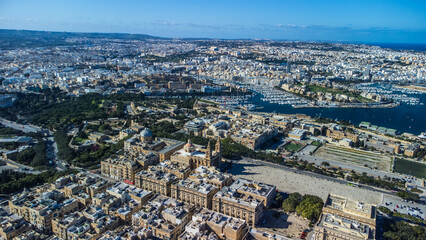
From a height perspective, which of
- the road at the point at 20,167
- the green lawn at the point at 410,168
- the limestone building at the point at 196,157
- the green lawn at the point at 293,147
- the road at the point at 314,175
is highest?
the limestone building at the point at 196,157

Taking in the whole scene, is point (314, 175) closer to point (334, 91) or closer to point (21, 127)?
point (21, 127)

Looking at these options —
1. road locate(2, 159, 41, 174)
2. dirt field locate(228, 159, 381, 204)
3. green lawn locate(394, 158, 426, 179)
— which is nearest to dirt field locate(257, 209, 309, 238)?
dirt field locate(228, 159, 381, 204)

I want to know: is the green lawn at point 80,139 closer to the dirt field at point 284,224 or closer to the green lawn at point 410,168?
the dirt field at point 284,224

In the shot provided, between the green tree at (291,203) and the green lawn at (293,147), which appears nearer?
the green tree at (291,203)

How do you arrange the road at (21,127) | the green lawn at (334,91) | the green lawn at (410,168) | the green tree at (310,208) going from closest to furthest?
the green tree at (310,208), the green lawn at (410,168), the road at (21,127), the green lawn at (334,91)

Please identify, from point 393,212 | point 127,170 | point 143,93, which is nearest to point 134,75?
point 143,93

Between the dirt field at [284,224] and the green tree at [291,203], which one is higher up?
the green tree at [291,203]

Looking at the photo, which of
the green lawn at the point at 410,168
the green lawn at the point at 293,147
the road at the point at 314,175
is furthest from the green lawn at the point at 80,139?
the green lawn at the point at 410,168
